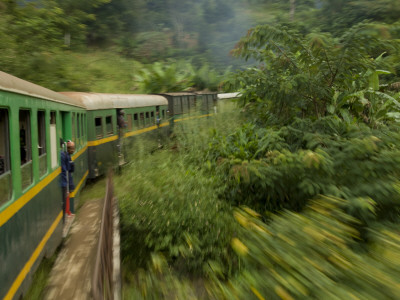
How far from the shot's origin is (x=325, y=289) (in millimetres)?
1667

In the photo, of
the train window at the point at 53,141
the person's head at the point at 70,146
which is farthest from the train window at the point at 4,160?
the person's head at the point at 70,146

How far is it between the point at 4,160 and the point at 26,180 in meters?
0.66

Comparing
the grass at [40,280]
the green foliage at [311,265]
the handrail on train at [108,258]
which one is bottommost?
the grass at [40,280]

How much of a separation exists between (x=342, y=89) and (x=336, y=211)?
6485 mm

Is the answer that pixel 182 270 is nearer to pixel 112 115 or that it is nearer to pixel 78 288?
pixel 78 288

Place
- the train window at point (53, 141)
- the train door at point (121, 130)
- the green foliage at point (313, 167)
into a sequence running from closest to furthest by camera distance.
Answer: the green foliage at point (313, 167)
the train window at point (53, 141)
the train door at point (121, 130)

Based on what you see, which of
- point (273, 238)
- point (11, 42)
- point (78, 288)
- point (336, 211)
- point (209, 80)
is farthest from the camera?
point (209, 80)

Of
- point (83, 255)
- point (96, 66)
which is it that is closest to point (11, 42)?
point (83, 255)

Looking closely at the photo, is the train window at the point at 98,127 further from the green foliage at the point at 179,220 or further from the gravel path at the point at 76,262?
the green foliage at the point at 179,220

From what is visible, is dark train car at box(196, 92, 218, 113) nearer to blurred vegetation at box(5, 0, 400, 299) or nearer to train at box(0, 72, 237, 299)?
blurred vegetation at box(5, 0, 400, 299)

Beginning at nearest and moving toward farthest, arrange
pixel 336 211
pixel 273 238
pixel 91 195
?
pixel 273 238 < pixel 336 211 < pixel 91 195

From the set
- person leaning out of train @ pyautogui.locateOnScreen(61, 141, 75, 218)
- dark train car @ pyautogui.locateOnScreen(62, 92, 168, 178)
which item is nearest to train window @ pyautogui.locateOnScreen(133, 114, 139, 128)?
dark train car @ pyautogui.locateOnScreen(62, 92, 168, 178)

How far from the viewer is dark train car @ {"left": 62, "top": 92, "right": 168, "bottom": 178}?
9344mm

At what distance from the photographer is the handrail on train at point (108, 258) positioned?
8.44 feet
